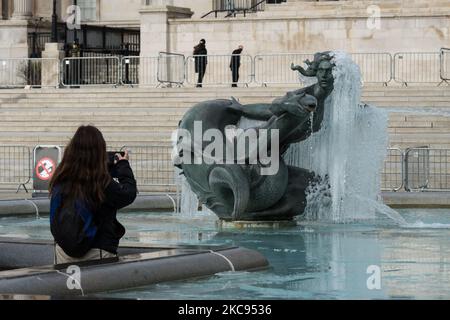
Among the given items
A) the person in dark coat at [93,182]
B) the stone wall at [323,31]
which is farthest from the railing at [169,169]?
the person in dark coat at [93,182]

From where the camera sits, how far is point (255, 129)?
17250 millimetres

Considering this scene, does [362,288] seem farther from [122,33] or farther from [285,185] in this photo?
[122,33]

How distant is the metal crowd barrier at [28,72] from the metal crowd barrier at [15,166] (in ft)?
27.1

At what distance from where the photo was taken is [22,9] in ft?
163

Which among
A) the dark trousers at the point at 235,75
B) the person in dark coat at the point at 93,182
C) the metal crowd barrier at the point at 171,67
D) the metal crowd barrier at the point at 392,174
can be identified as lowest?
the metal crowd barrier at the point at 392,174

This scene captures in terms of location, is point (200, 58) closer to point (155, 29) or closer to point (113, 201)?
point (155, 29)

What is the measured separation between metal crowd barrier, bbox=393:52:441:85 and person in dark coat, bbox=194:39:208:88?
5.02 meters

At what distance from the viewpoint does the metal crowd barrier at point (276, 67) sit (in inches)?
1477

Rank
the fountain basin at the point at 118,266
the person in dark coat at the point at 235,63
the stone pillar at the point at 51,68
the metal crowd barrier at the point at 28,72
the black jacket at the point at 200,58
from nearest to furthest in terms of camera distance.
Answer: the fountain basin at the point at 118,266, the person in dark coat at the point at 235,63, the black jacket at the point at 200,58, the stone pillar at the point at 51,68, the metal crowd barrier at the point at 28,72

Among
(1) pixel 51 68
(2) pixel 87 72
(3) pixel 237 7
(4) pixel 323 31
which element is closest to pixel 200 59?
(2) pixel 87 72

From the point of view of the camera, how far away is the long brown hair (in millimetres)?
10344

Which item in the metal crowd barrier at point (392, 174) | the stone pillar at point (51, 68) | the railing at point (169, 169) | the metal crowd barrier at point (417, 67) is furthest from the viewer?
the stone pillar at point (51, 68)

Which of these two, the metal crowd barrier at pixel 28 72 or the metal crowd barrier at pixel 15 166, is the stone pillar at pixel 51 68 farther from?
the metal crowd barrier at pixel 15 166
